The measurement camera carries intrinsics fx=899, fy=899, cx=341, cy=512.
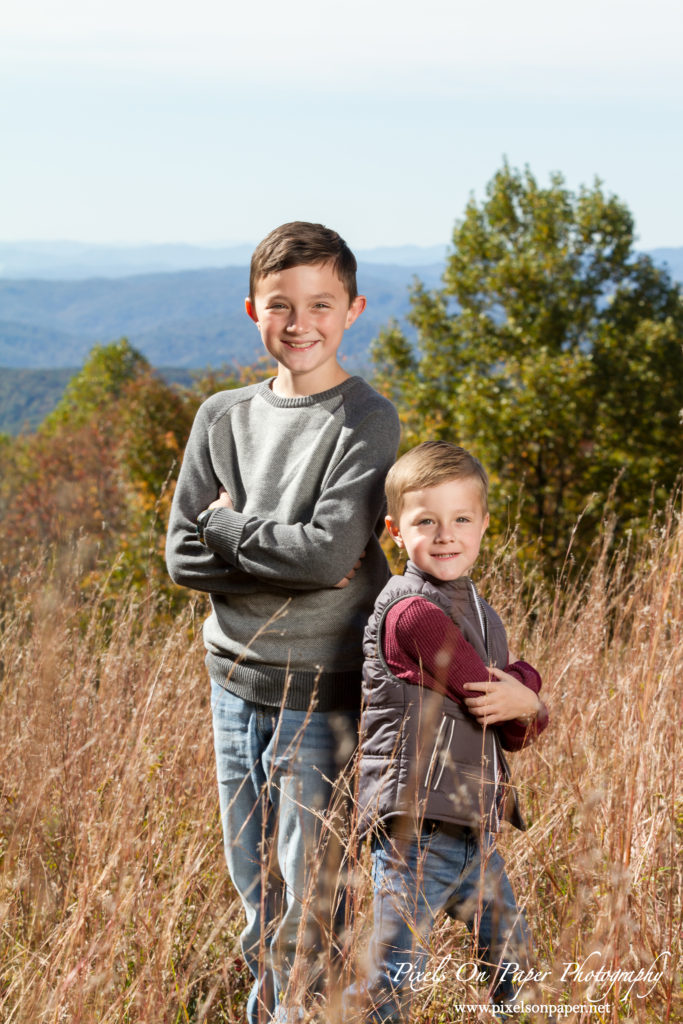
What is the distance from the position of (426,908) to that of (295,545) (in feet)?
2.13

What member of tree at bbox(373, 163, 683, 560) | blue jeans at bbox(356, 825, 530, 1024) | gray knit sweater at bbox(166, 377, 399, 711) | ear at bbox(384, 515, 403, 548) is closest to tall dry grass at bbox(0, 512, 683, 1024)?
blue jeans at bbox(356, 825, 530, 1024)

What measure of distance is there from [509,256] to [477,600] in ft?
59.3

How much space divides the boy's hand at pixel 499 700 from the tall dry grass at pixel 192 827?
0.63ft

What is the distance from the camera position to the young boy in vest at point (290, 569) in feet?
5.41

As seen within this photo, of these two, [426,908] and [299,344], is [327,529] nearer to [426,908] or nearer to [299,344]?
[299,344]

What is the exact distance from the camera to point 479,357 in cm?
1839

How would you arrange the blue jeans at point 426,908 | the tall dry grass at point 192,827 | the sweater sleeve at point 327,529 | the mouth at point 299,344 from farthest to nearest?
the mouth at point 299,344 < the sweater sleeve at point 327,529 < the blue jeans at point 426,908 < the tall dry grass at point 192,827

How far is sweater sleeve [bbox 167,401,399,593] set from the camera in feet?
5.30

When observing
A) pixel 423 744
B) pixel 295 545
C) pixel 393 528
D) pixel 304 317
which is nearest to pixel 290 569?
pixel 295 545

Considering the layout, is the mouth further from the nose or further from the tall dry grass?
the tall dry grass

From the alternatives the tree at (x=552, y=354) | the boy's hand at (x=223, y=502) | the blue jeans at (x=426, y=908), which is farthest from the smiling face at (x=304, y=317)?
the tree at (x=552, y=354)

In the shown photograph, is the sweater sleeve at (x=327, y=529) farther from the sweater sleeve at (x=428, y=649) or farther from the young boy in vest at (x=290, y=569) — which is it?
the sweater sleeve at (x=428, y=649)

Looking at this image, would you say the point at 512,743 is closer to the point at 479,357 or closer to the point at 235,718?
the point at 235,718

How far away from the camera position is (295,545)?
161 centimetres
